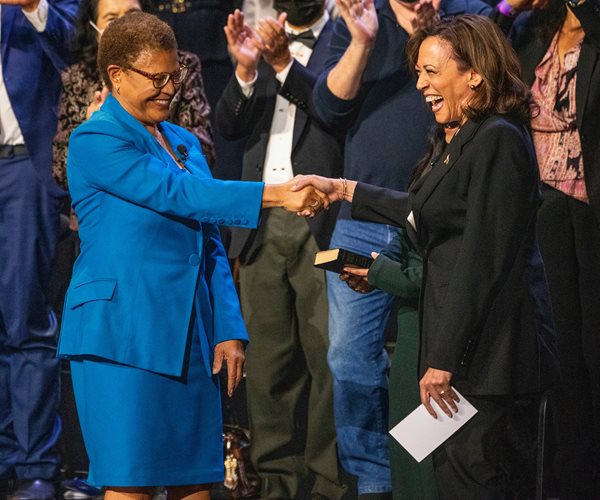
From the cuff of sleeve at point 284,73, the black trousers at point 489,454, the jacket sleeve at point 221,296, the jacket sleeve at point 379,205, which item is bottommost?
the black trousers at point 489,454

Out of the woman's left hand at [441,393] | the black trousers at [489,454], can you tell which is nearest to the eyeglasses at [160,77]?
the woman's left hand at [441,393]

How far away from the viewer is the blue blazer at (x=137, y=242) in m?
2.77

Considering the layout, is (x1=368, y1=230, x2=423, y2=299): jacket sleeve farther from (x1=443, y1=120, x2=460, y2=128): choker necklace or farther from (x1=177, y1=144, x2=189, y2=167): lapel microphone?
(x1=177, y1=144, x2=189, y2=167): lapel microphone

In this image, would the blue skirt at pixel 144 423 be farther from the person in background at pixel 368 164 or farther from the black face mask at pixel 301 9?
the black face mask at pixel 301 9

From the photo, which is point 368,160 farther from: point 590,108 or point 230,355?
point 230,355

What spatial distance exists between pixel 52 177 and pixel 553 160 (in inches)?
78.6

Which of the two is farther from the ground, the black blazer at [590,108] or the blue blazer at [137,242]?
the black blazer at [590,108]

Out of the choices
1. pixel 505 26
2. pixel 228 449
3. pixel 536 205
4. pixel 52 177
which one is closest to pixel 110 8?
pixel 52 177

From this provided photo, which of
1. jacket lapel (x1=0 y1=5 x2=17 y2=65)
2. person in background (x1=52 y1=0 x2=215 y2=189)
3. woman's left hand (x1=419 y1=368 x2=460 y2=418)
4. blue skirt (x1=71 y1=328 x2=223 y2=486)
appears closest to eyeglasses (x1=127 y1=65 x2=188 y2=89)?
blue skirt (x1=71 y1=328 x2=223 y2=486)

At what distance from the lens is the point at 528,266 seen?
2.87m

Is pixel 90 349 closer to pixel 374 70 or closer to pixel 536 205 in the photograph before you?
pixel 536 205

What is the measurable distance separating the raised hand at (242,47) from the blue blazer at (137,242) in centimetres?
153

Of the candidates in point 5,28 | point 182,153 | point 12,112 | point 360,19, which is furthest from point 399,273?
point 5,28

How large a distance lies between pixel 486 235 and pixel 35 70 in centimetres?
249
